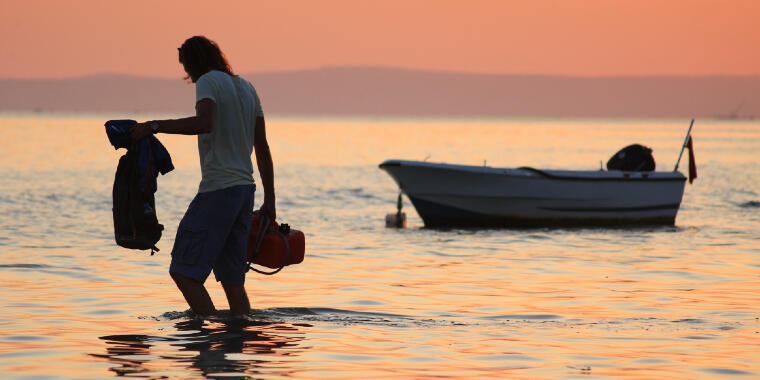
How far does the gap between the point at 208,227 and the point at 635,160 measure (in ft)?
55.7

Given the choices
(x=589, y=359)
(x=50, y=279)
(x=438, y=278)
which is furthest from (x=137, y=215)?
(x=438, y=278)

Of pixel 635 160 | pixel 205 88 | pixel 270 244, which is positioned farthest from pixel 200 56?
pixel 635 160

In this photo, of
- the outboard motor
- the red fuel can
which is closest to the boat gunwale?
the outboard motor

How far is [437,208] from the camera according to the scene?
2286 centimetres

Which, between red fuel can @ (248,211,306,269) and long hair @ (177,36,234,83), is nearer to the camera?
long hair @ (177,36,234,83)

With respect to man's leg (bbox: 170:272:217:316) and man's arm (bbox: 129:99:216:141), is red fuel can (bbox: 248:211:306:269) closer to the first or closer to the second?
man's leg (bbox: 170:272:217:316)

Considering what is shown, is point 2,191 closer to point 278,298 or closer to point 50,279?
point 50,279

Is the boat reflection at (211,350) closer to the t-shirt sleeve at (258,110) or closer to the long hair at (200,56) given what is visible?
the t-shirt sleeve at (258,110)

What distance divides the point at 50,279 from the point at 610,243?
33.6 ft

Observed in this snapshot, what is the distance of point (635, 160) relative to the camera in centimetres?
2322

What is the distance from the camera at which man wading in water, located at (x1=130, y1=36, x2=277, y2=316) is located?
7.49m

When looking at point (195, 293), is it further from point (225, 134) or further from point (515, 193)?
point (515, 193)

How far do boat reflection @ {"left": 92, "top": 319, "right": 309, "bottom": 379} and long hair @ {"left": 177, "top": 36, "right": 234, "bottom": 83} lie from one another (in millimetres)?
1909

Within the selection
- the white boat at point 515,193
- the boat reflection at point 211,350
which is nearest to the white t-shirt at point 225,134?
the boat reflection at point 211,350
